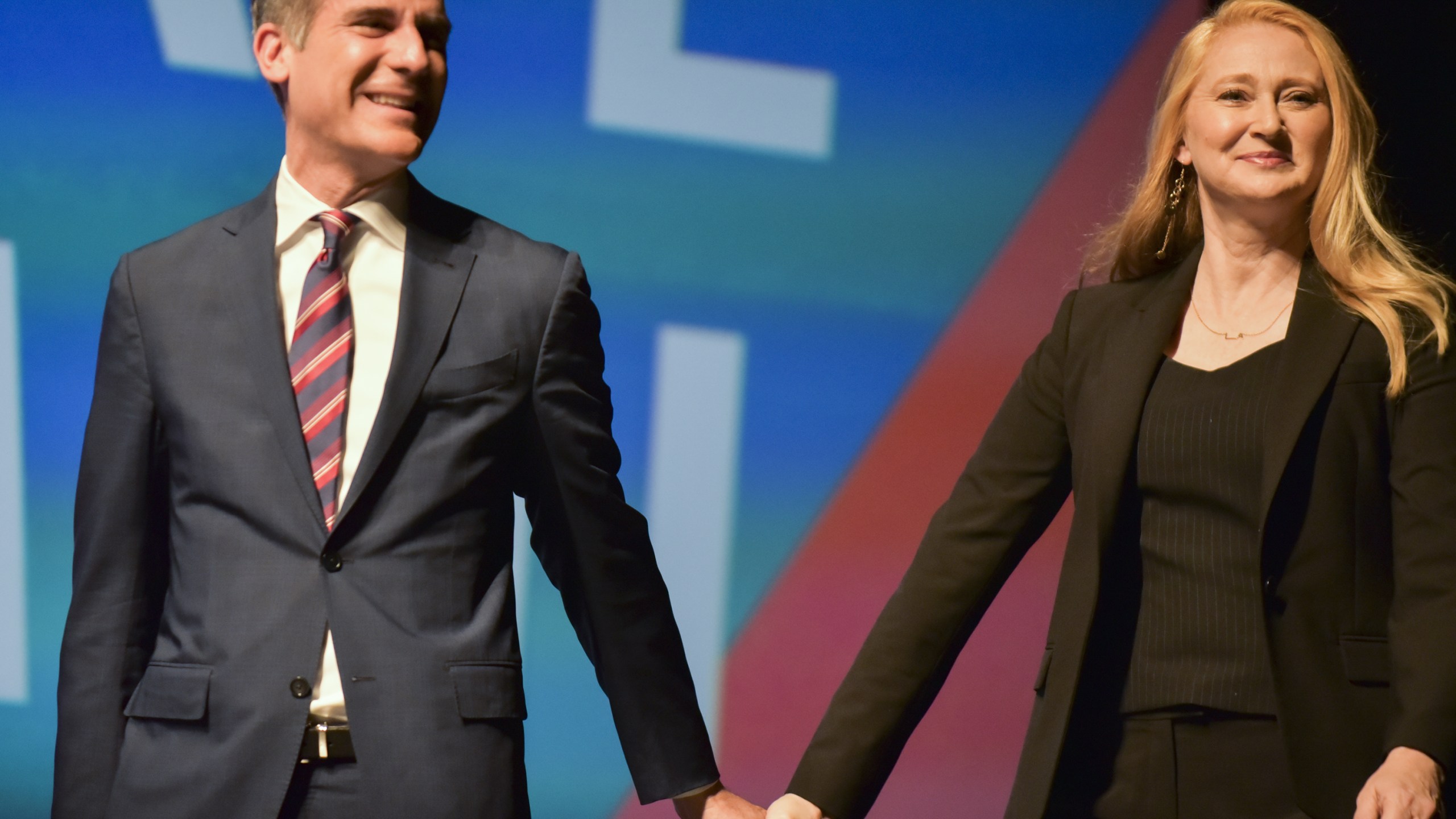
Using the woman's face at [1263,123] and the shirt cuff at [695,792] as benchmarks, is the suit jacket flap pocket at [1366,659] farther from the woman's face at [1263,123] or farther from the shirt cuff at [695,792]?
the shirt cuff at [695,792]

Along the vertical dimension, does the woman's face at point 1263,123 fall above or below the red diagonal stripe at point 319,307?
above

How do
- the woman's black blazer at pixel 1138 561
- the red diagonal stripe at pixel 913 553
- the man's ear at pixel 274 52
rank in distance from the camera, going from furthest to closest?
the red diagonal stripe at pixel 913 553 → the man's ear at pixel 274 52 → the woman's black blazer at pixel 1138 561

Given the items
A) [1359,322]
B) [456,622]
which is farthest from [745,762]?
[1359,322]

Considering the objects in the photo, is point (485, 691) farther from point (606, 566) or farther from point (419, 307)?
point (419, 307)

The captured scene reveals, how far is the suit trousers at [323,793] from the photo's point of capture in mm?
1625

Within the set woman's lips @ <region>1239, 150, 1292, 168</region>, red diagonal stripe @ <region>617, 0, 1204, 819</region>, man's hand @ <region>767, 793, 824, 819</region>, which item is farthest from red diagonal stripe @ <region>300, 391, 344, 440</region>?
red diagonal stripe @ <region>617, 0, 1204, 819</region>

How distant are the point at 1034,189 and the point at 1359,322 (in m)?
1.61

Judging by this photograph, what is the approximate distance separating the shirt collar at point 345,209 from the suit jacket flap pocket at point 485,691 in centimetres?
52

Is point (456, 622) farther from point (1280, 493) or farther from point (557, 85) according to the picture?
point (557, 85)

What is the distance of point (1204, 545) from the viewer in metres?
1.78

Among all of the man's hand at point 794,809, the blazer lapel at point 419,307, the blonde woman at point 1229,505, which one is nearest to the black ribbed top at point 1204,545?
the blonde woman at point 1229,505

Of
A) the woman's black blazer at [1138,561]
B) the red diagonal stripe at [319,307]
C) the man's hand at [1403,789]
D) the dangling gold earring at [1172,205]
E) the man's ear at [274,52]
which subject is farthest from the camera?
the dangling gold earring at [1172,205]

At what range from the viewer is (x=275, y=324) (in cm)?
174

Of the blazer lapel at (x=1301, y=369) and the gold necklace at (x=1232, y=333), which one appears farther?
the gold necklace at (x=1232, y=333)
